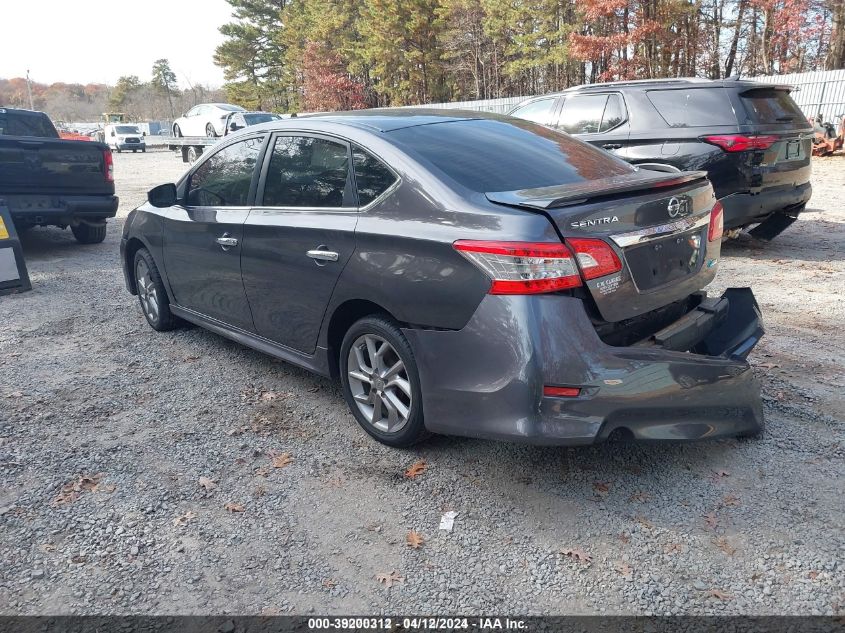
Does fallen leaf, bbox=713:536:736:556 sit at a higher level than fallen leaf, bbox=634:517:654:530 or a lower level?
higher

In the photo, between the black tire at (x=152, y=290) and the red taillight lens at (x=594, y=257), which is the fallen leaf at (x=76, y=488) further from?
the red taillight lens at (x=594, y=257)

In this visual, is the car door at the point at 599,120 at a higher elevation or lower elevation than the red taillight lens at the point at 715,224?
higher

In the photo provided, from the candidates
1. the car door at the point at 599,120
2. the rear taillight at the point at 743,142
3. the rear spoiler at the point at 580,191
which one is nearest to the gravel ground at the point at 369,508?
the rear spoiler at the point at 580,191

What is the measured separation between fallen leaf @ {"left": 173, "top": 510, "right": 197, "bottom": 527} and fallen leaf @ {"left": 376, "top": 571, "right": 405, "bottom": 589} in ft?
3.19

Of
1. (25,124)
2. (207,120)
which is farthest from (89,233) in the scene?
(207,120)

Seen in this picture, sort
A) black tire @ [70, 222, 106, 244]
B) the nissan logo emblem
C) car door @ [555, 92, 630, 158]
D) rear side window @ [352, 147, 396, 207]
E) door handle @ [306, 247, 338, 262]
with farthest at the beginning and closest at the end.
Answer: black tire @ [70, 222, 106, 244] < car door @ [555, 92, 630, 158] < door handle @ [306, 247, 338, 262] < rear side window @ [352, 147, 396, 207] < the nissan logo emblem

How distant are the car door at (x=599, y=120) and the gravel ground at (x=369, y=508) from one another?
3672mm

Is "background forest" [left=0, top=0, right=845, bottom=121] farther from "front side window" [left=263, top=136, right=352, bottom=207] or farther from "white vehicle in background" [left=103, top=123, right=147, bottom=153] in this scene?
"front side window" [left=263, top=136, right=352, bottom=207]

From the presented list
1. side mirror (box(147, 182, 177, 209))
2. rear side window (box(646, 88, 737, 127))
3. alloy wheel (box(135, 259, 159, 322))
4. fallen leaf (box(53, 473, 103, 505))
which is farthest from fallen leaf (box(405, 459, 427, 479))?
rear side window (box(646, 88, 737, 127))

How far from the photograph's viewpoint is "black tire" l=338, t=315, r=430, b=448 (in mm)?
3131

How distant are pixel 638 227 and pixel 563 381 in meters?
0.78

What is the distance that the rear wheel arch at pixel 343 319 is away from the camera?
333cm

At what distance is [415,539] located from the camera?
108 inches

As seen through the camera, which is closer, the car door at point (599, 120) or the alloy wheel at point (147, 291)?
the alloy wheel at point (147, 291)
